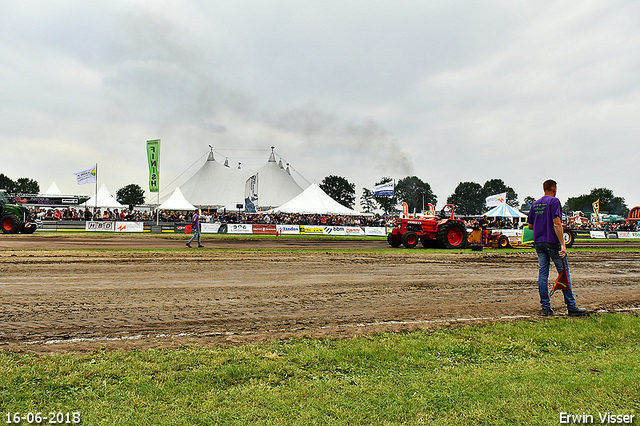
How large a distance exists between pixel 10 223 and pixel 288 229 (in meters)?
18.1

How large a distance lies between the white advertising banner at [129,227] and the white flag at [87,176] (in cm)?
825

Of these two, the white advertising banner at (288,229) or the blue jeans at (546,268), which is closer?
the blue jeans at (546,268)

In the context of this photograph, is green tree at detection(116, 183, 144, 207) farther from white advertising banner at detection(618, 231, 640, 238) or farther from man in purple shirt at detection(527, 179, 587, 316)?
man in purple shirt at detection(527, 179, 587, 316)

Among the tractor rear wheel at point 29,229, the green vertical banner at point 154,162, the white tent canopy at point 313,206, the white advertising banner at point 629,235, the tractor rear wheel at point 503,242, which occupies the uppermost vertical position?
the green vertical banner at point 154,162

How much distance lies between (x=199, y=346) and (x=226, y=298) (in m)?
2.64

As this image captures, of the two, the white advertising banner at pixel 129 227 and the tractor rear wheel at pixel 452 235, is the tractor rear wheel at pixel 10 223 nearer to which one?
the white advertising banner at pixel 129 227

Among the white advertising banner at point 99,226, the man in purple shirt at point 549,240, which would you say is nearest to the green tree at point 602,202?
the white advertising banner at point 99,226

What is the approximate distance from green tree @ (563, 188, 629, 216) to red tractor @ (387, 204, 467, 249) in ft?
351

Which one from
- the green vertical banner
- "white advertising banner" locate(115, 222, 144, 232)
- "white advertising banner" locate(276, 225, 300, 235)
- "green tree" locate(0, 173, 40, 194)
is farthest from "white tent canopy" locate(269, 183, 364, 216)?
"green tree" locate(0, 173, 40, 194)

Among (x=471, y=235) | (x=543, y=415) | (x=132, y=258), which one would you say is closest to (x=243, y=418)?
(x=543, y=415)

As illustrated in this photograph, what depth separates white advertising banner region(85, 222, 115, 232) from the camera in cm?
3102

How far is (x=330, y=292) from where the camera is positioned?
7.79 metres

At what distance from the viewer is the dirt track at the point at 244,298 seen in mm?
5000

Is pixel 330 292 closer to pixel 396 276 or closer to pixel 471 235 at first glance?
pixel 396 276
